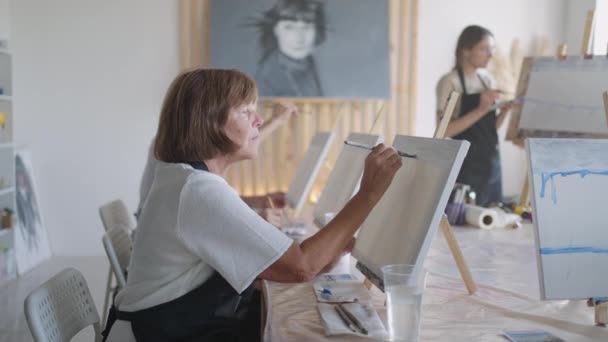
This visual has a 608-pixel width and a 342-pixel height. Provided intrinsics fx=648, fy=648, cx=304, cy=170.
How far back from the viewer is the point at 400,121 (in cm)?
504

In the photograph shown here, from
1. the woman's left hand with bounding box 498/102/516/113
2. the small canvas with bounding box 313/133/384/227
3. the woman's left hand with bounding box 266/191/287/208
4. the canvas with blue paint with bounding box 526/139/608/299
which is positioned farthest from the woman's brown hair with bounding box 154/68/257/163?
the woman's left hand with bounding box 498/102/516/113

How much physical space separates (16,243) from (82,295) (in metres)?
2.87

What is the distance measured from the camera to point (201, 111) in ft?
4.57

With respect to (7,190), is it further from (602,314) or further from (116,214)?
(602,314)

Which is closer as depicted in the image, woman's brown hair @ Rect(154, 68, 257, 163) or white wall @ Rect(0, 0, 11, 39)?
woman's brown hair @ Rect(154, 68, 257, 163)

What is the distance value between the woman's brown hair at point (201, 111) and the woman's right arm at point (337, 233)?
0.30 meters

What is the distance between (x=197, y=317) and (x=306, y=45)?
11.6ft

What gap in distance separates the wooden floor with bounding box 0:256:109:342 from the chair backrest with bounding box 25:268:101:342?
5.06 feet

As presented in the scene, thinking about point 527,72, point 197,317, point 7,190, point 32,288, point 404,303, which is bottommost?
point 32,288

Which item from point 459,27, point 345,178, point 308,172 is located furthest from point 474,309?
point 459,27

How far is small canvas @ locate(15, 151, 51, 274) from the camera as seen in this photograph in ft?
14.1

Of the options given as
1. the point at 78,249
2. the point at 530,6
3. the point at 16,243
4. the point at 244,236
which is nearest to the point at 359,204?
the point at 244,236

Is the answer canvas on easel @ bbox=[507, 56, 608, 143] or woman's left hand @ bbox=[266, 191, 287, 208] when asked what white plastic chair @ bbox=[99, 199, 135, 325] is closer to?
woman's left hand @ bbox=[266, 191, 287, 208]

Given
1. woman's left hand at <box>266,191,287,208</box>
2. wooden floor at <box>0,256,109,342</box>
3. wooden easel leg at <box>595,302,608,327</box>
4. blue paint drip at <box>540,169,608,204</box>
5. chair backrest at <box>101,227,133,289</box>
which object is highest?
blue paint drip at <box>540,169,608,204</box>
